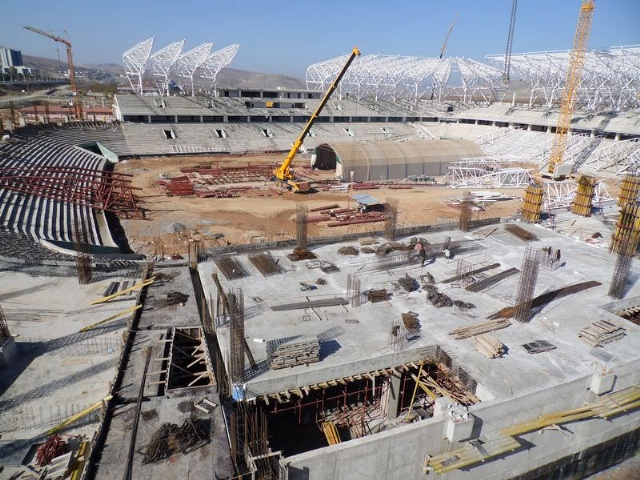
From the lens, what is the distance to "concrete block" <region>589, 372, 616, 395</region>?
12712mm

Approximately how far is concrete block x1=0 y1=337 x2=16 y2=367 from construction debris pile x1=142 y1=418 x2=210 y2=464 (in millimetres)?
6262

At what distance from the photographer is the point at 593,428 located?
13.4m

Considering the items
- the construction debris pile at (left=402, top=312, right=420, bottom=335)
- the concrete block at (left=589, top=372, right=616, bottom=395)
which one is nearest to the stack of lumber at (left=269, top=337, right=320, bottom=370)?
the construction debris pile at (left=402, top=312, right=420, bottom=335)

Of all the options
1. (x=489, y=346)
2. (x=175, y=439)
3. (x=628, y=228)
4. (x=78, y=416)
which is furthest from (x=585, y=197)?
(x=78, y=416)

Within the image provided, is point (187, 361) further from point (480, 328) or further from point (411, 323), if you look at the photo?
point (480, 328)

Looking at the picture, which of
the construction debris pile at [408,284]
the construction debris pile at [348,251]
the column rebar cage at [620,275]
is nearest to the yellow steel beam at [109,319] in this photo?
the construction debris pile at [348,251]

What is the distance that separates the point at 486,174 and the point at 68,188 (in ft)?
131

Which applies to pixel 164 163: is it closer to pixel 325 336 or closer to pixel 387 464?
→ pixel 325 336

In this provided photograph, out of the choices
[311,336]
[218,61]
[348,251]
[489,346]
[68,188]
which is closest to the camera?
[489,346]

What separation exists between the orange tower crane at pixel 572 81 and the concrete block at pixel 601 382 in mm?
35030

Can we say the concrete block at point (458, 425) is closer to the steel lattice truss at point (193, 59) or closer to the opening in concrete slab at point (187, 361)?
the opening in concrete slab at point (187, 361)

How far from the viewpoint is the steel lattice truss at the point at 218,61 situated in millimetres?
70875

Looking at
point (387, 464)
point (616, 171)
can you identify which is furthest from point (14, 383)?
point (616, 171)

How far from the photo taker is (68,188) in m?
30.6
